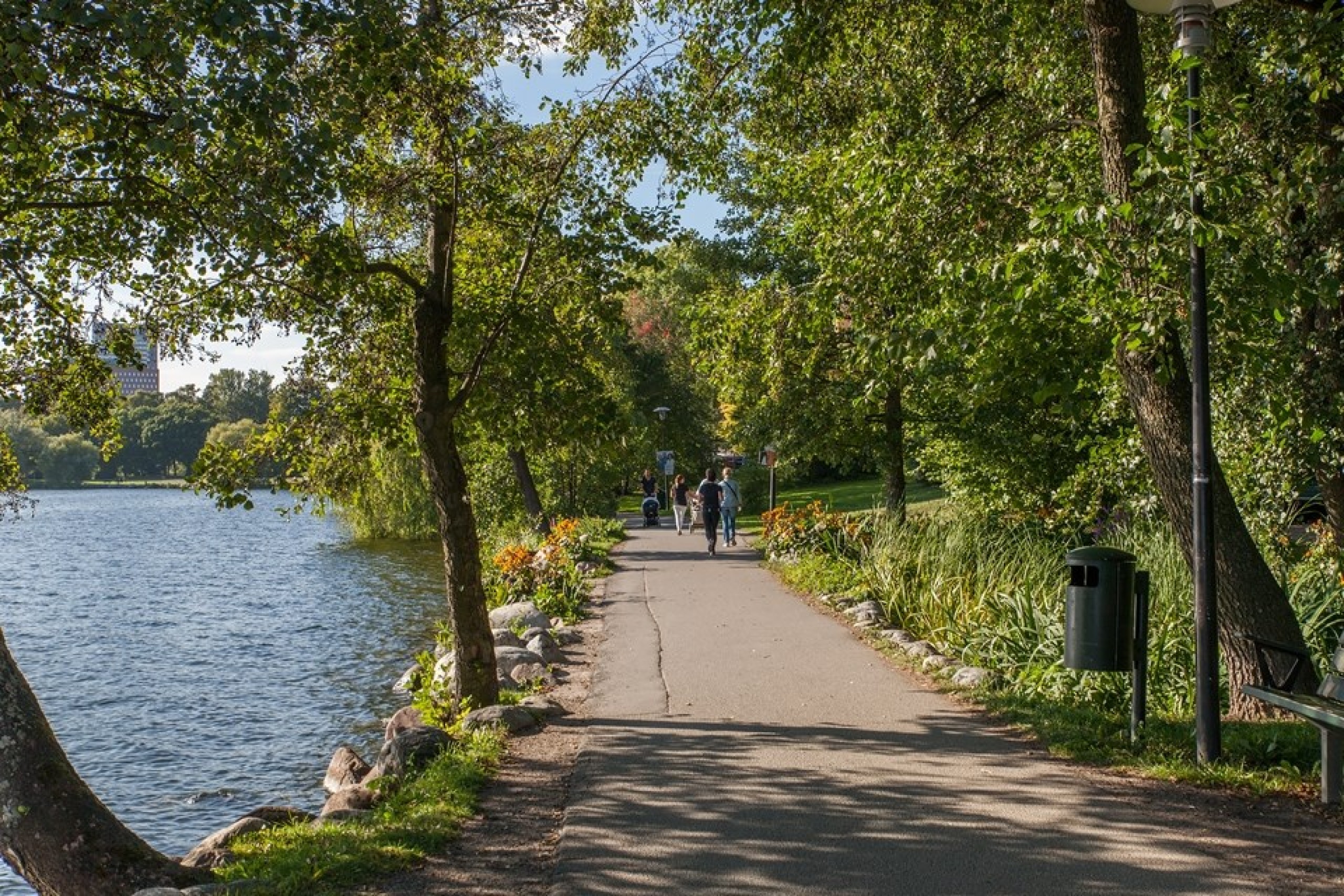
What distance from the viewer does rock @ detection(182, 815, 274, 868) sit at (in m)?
7.32

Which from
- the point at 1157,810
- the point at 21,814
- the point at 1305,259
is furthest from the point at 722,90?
the point at 21,814

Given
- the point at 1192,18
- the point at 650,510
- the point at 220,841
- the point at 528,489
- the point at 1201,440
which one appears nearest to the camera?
the point at 1192,18

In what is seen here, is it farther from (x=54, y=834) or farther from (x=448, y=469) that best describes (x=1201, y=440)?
(x=54, y=834)

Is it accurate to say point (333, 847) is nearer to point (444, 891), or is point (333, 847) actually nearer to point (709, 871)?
point (444, 891)

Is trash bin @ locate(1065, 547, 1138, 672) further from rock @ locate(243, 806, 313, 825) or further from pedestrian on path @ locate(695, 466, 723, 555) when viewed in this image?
pedestrian on path @ locate(695, 466, 723, 555)

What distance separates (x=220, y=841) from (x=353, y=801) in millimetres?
872

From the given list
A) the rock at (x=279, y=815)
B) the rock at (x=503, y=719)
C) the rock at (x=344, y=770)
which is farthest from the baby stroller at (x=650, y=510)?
the rock at (x=279, y=815)

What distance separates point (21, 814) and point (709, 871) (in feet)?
11.4

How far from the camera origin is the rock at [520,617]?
50.3 feet

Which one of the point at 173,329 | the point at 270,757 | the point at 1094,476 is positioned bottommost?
the point at 270,757

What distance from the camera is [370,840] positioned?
20.5ft

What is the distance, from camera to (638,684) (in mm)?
10852

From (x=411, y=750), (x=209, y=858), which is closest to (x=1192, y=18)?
(x=411, y=750)

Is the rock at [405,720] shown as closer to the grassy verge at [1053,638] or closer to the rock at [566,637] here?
the rock at [566,637]
